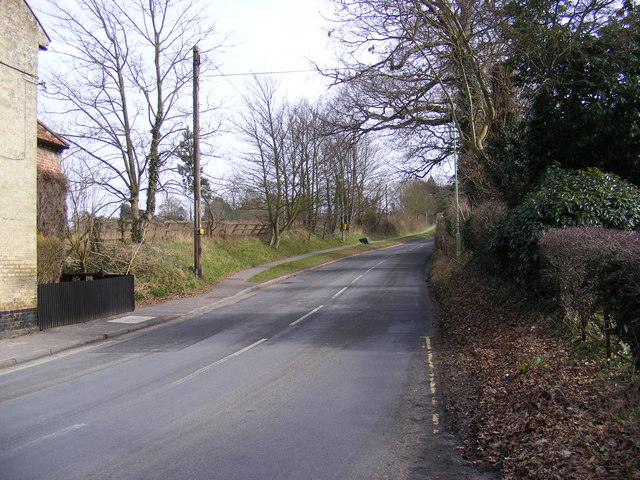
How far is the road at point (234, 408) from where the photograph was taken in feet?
15.9

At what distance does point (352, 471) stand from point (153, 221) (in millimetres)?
21453

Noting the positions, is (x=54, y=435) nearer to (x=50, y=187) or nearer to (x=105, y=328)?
(x=105, y=328)

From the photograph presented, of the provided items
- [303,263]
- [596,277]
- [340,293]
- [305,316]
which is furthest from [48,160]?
[596,277]

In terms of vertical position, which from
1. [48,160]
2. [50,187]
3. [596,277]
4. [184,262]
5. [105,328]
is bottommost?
[105,328]

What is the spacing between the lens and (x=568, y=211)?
32.4 feet

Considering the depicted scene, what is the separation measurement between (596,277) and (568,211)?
13.5 feet

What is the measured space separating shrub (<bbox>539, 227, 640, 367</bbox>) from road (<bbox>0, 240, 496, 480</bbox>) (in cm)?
245

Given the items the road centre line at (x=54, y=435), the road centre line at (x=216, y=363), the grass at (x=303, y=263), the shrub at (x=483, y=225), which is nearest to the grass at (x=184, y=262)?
the grass at (x=303, y=263)

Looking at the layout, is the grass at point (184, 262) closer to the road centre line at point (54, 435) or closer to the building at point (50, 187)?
the building at point (50, 187)

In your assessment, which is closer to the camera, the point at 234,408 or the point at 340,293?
the point at 234,408

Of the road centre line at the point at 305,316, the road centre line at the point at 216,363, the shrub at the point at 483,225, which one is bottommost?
the road centre line at the point at 305,316

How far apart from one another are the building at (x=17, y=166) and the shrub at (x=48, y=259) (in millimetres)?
1339

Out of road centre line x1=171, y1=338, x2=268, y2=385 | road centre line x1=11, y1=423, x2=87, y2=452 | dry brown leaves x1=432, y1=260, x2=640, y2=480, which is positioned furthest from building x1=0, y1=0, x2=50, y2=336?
dry brown leaves x1=432, y1=260, x2=640, y2=480

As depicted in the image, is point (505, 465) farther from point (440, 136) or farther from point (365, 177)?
point (365, 177)
